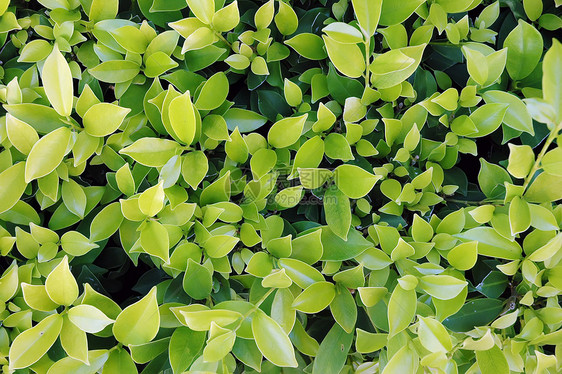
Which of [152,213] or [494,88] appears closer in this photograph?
[152,213]

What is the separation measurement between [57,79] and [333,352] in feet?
1.81

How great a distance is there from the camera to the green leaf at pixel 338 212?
66 cm

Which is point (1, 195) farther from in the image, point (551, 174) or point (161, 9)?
point (551, 174)

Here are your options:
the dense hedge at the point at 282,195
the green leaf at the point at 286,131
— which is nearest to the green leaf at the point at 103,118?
the dense hedge at the point at 282,195

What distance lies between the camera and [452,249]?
25.5 inches

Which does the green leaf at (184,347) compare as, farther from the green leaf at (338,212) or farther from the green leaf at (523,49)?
the green leaf at (523,49)

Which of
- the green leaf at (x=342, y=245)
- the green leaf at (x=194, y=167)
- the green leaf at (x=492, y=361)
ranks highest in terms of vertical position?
the green leaf at (x=194, y=167)

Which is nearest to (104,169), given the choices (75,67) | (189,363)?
(75,67)

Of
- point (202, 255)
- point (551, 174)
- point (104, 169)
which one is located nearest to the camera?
point (551, 174)

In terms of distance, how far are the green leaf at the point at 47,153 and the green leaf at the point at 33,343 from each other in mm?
198

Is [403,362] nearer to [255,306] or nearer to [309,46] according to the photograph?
[255,306]

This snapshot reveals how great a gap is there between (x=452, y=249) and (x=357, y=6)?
356mm

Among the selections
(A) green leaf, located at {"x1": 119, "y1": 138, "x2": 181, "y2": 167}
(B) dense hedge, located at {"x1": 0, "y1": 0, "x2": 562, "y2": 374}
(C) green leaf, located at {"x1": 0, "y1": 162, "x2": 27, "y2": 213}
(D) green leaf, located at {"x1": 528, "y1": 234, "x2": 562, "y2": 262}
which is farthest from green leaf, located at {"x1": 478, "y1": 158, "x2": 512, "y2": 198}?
(C) green leaf, located at {"x1": 0, "y1": 162, "x2": 27, "y2": 213}

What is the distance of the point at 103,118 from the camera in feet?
2.23
